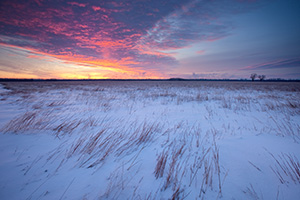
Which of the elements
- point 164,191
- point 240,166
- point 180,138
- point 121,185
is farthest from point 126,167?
point 240,166

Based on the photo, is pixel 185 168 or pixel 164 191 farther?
pixel 185 168

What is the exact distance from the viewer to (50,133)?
11.6 ft

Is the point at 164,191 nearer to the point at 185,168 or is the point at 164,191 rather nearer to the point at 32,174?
the point at 185,168

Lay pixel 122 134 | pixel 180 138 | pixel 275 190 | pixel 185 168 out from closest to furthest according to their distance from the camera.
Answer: pixel 275 190
pixel 185 168
pixel 180 138
pixel 122 134

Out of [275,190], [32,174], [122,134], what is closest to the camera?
[275,190]

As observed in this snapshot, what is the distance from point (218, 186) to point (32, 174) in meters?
2.99

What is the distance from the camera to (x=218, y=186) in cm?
178

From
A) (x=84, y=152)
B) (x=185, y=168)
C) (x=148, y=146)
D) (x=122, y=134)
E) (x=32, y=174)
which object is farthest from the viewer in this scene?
(x=122, y=134)

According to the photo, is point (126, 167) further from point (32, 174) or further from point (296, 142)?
point (296, 142)

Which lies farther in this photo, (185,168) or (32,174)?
(185,168)

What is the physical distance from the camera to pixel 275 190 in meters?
1.72

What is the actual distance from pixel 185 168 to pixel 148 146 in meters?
1.07

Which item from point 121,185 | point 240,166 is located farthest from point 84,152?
point 240,166

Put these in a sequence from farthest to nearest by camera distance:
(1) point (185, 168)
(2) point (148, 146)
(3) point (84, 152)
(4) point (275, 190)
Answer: (2) point (148, 146)
(3) point (84, 152)
(1) point (185, 168)
(4) point (275, 190)
